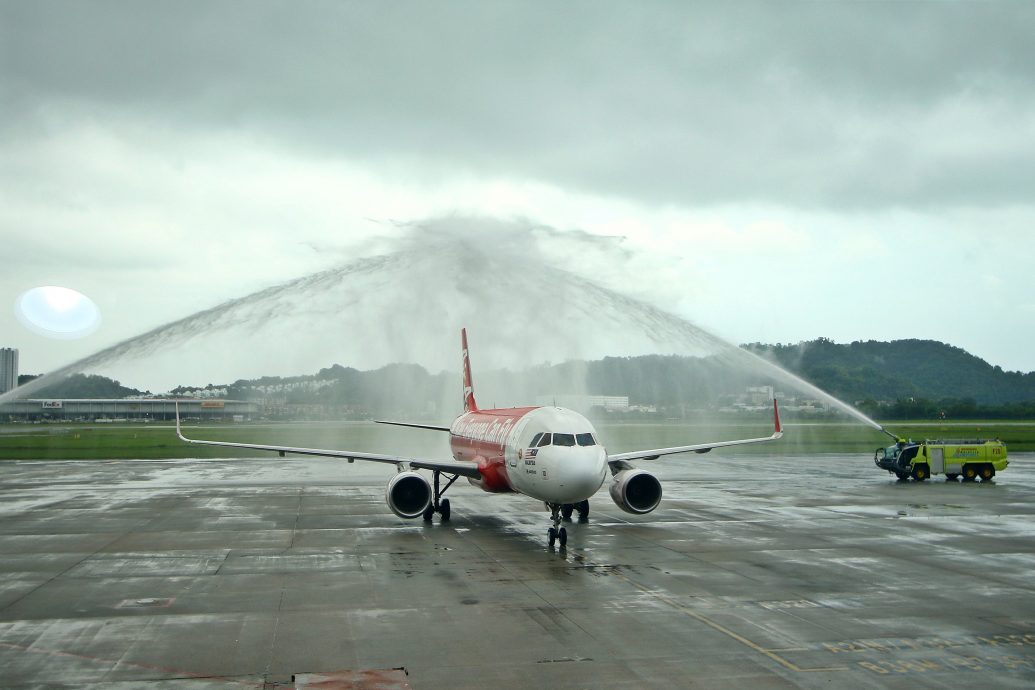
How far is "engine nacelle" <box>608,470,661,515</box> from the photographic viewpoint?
1028 inches

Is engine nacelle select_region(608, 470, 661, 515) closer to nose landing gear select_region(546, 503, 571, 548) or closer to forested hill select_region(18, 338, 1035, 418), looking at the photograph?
nose landing gear select_region(546, 503, 571, 548)

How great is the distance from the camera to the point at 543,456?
73.1 feet

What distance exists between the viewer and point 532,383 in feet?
192

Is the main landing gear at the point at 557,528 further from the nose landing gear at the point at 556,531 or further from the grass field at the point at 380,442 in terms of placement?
the grass field at the point at 380,442

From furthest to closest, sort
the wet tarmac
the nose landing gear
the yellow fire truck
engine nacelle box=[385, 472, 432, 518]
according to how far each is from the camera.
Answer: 1. the yellow fire truck
2. engine nacelle box=[385, 472, 432, 518]
3. the nose landing gear
4. the wet tarmac

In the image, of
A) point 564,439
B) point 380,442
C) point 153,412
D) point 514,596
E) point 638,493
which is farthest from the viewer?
point 153,412

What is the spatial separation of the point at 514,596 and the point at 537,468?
6129mm

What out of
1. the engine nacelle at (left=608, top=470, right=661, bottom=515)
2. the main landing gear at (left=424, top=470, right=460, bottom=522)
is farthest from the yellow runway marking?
the main landing gear at (left=424, top=470, right=460, bottom=522)

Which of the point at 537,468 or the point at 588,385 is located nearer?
the point at 537,468

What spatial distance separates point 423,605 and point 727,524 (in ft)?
46.2

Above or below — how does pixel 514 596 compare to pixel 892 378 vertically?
below

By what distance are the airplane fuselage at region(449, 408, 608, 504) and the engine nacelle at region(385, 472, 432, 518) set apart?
204 cm

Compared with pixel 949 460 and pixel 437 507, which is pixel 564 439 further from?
pixel 949 460

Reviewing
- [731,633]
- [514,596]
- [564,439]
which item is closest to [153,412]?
[564,439]
